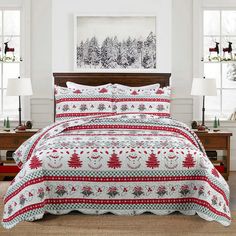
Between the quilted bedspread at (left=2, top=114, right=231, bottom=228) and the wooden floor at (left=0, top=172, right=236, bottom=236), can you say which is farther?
the quilted bedspread at (left=2, top=114, right=231, bottom=228)

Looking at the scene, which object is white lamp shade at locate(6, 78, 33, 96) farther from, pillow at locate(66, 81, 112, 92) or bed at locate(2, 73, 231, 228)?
bed at locate(2, 73, 231, 228)

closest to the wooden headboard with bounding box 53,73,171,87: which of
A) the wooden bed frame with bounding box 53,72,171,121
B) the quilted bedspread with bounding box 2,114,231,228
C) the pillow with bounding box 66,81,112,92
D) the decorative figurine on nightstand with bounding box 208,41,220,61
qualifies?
the wooden bed frame with bounding box 53,72,171,121

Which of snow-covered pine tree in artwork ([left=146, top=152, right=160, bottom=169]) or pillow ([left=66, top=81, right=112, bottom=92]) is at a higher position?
pillow ([left=66, top=81, right=112, bottom=92])

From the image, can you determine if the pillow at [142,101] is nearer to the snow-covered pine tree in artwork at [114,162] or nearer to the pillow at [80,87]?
the pillow at [80,87]

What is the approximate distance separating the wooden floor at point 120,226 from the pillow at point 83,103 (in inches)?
82.7

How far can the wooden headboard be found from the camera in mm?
6266

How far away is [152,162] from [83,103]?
212 centimetres

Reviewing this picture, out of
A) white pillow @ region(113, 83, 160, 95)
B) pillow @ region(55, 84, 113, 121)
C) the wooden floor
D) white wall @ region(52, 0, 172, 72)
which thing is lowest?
the wooden floor

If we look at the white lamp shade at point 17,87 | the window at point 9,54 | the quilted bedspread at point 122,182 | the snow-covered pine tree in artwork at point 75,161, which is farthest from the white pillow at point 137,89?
the snow-covered pine tree in artwork at point 75,161

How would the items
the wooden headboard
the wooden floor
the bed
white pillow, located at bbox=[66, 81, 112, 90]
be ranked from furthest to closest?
the wooden headboard < white pillow, located at bbox=[66, 81, 112, 90] < the bed < the wooden floor

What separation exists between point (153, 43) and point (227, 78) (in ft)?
3.39

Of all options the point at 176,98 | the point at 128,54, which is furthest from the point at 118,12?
the point at 176,98

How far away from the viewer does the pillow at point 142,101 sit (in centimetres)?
572

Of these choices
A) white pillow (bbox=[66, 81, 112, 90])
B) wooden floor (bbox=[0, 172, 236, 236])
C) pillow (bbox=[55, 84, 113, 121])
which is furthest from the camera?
white pillow (bbox=[66, 81, 112, 90])
